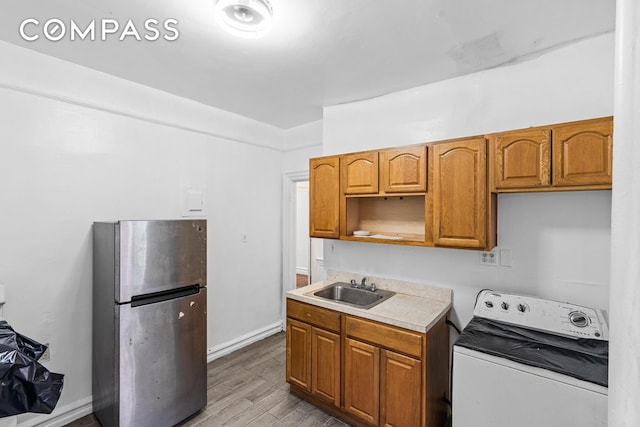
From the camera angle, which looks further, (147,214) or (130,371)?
(147,214)

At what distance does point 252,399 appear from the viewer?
2688 mm

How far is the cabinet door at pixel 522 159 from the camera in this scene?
1904mm

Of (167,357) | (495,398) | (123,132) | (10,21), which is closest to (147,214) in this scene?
(123,132)

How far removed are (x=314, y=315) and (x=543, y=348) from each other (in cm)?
154

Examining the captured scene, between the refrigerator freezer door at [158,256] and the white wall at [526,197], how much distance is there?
165 centimetres

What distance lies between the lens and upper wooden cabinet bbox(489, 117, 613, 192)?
1.74 metres

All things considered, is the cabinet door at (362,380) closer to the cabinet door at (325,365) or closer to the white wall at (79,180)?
the cabinet door at (325,365)

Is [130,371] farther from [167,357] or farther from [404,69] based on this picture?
[404,69]

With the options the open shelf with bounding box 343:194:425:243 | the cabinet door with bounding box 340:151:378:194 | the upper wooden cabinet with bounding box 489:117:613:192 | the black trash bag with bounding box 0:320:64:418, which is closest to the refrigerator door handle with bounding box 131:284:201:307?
the black trash bag with bounding box 0:320:64:418

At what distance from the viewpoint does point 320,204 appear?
299 centimetres

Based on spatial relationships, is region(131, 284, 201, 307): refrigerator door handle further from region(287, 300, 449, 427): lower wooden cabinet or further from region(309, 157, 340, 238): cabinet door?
region(309, 157, 340, 238): cabinet door

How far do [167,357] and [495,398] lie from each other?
7.07 feet

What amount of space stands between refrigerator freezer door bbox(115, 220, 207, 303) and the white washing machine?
1.96m

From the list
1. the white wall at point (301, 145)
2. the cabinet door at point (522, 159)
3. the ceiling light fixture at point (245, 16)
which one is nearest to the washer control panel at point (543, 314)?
the cabinet door at point (522, 159)
